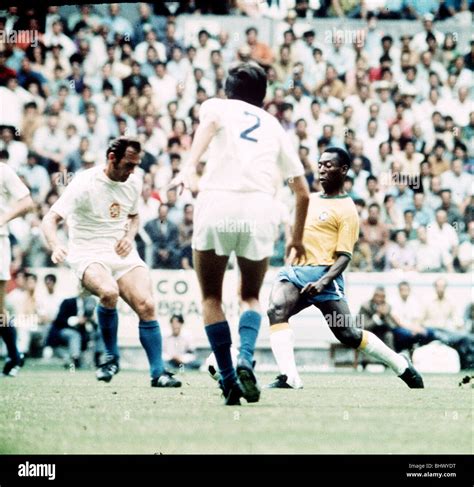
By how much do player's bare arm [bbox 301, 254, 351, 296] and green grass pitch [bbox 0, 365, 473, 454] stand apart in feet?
2.04

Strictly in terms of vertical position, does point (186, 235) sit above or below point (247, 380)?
below

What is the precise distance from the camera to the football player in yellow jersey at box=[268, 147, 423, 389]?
294 inches

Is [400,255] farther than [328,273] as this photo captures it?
Yes

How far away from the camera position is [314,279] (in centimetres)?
759

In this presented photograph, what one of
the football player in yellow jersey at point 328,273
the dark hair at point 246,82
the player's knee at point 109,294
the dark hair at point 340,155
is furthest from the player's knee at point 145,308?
the dark hair at point 246,82

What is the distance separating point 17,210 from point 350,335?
7.78 feet

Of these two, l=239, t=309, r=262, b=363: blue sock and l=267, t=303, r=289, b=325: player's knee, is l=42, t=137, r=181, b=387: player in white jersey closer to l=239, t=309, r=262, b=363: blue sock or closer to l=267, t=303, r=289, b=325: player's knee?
l=267, t=303, r=289, b=325: player's knee

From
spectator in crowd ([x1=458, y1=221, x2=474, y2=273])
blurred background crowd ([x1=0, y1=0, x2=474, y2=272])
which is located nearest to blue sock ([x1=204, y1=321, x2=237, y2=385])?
blurred background crowd ([x1=0, y1=0, x2=474, y2=272])

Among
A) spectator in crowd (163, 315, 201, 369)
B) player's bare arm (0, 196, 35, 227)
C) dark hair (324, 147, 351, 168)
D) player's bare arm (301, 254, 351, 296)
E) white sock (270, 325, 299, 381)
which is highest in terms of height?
dark hair (324, 147, 351, 168)

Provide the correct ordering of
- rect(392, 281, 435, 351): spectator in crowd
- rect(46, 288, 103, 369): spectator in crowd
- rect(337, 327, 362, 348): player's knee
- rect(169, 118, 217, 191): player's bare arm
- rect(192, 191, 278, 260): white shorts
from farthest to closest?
1. rect(392, 281, 435, 351): spectator in crowd
2. rect(46, 288, 103, 369): spectator in crowd
3. rect(337, 327, 362, 348): player's knee
4. rect(192, 191, 278, 260): white shorts
5. rect(169, 118, 217, 191): player's bare arm

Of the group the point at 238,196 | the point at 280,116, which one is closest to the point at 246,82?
the point at 238,196

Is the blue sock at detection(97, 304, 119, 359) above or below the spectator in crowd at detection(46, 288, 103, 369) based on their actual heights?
above

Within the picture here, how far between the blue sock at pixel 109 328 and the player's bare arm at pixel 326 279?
4.51ft

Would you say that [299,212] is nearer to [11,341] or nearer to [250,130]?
[250,130]
